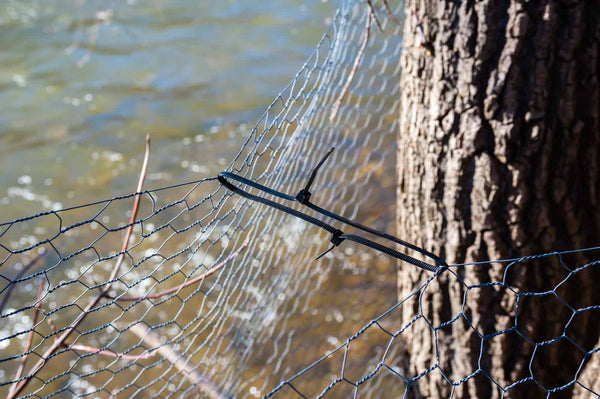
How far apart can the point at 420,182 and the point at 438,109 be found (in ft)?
0.84

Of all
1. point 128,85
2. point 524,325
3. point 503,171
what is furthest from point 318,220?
point 128,85

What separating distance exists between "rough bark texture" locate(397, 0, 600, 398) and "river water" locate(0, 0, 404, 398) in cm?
130

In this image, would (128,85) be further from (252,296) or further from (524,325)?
(524,325)

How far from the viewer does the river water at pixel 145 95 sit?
4.64m

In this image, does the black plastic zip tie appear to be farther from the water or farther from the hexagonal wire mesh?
the water

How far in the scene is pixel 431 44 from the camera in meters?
1.85

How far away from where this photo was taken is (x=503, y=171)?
1.83 m

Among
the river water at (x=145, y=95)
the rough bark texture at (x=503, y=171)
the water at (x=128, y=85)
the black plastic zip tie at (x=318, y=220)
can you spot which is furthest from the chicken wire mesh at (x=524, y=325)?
the water at (x=128, y=85)

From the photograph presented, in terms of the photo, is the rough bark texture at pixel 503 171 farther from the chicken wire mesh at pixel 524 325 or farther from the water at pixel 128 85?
the water at pixel 128 85

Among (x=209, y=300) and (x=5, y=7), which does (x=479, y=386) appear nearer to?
(x=209, y=300)

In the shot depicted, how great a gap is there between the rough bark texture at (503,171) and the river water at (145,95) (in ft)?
4.26

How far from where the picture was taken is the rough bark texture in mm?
1729

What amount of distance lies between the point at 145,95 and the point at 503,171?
467cm

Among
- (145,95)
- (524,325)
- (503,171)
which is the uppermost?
(145,95)
